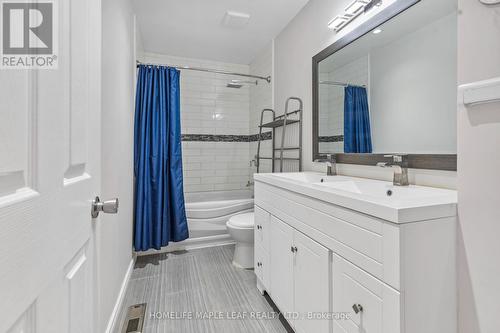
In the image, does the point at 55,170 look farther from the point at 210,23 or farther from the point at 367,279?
the point at 210,23

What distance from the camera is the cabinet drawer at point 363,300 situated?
768 mm

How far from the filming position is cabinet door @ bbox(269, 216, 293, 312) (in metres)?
1.40

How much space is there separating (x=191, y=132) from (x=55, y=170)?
9.81 feet

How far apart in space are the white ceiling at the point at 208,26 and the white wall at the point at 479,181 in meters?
1.66

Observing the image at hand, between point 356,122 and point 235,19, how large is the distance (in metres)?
1.58

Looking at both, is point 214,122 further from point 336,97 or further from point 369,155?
point 369,155

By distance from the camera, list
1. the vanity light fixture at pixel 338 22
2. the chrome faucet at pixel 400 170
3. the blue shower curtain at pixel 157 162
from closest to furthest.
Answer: the chrome faucet at pixel 400 170 → the vanity light fixture at pixel 338 22 → the blue shower curtain at pixel 157 162

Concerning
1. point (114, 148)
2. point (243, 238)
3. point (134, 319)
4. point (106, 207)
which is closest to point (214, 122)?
point (243, 238)

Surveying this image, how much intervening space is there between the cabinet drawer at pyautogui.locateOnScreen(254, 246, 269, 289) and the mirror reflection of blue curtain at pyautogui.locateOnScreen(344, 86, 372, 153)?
96 centimetres

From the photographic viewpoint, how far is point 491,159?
78 cm

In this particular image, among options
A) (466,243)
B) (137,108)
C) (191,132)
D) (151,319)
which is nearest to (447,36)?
(466,243)

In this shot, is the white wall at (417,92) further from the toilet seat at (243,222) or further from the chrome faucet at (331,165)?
the toilet seat at (243,222)

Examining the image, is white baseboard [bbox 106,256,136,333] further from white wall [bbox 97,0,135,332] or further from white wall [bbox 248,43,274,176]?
white wall [bbox 248,43,274,176]

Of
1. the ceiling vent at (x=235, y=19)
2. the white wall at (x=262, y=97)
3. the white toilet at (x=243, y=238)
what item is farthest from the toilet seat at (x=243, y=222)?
the ceiling vent at (x=235, y=19)
